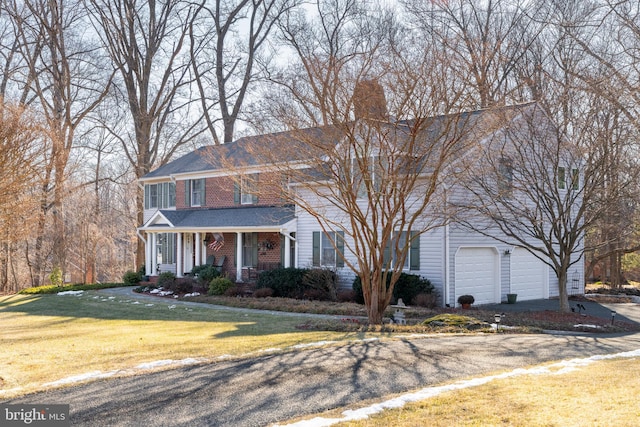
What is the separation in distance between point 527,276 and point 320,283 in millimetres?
7684

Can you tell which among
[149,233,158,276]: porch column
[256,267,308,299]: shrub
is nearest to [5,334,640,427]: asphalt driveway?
[256,267,308,299]: shrub

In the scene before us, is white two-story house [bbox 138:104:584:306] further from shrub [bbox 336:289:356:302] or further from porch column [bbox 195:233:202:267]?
shrub [bbox 336:289:356:302]

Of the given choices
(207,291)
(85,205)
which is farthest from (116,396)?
(85,205)

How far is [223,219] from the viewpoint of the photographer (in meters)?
26.2

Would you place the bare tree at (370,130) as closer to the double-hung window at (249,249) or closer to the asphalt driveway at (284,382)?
the asphalt driveway at (284,382)

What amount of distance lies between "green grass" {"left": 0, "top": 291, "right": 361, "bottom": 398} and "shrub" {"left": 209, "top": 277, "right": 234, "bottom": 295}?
2332 mm

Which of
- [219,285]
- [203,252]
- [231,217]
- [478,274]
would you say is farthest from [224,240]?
[478,274]

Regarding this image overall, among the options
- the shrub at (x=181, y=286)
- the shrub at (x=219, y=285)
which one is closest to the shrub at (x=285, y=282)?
the shrub at (x=219, y=285)

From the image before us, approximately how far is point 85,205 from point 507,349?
33.1 metres

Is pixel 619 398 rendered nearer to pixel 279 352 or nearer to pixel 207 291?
pixel 279 352

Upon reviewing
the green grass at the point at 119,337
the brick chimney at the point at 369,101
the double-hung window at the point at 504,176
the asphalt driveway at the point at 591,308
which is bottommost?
the asphalt driveway at the point at 591,308

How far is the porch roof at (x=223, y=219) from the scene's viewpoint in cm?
2403

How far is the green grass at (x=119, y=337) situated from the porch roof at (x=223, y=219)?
195 inches

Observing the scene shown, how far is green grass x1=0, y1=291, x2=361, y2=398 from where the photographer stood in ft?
30.8
